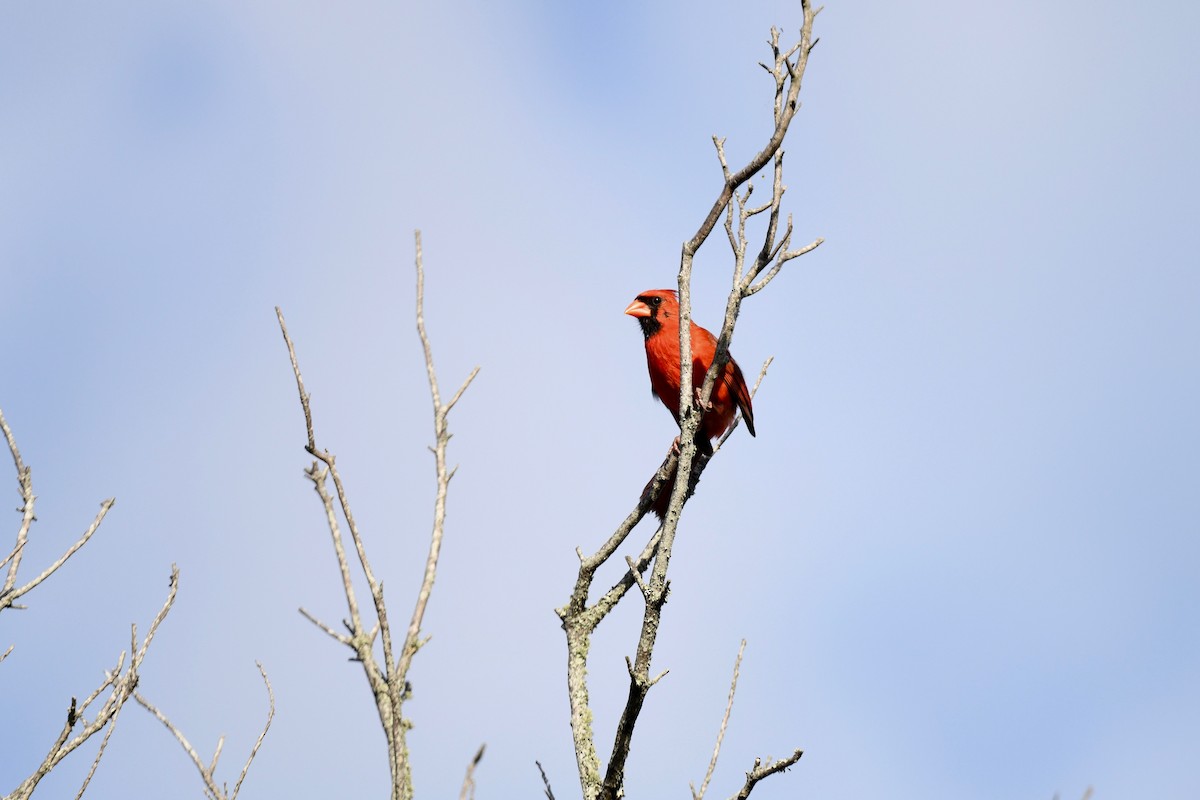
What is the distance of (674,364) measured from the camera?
294 inches

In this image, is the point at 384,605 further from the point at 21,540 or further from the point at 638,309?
the point at 638,309

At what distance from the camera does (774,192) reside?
383 centimetres

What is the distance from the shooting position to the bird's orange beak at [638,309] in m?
7.92

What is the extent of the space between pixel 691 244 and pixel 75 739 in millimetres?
2437

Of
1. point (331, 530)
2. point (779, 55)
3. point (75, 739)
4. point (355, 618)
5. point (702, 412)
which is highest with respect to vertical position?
point (779, 55)

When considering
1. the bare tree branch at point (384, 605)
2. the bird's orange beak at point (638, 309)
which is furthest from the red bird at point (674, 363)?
the bare tree branch at point (384, 605)

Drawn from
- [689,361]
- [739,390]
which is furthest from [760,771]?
[739,390]

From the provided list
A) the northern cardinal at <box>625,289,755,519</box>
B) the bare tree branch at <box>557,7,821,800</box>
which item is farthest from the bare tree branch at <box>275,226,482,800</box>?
the northern cardinal at <box>625,289,755,519</box>

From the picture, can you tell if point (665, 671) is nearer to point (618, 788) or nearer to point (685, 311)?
point (618, 788)

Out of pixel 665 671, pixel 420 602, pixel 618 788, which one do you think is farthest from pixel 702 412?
pixel 420 602

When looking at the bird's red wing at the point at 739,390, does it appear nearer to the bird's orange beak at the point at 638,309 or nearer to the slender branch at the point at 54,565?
the bird's orange beak at the point at 638,309

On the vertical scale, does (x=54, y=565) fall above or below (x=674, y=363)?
below

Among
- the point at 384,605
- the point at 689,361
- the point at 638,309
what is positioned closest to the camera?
the point at 384,605

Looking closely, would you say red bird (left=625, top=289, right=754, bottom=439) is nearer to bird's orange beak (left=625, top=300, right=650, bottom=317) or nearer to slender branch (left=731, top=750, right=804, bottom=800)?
bird's orange beak (left=625, top=300, right=650, bottom=317)
